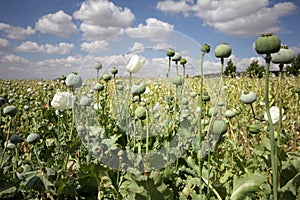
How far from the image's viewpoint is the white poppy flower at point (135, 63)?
4.57 feet

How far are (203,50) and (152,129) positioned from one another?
30.1 inches

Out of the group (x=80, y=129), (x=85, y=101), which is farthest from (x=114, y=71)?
(x=80, y=129)

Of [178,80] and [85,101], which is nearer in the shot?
[178,80]

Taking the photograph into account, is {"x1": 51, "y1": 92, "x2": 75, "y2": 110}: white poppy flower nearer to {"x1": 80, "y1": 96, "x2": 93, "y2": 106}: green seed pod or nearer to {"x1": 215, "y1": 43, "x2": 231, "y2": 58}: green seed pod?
{"x1": 80, "y1": 96, "x2": 93, "y2": 106}: green seed pod

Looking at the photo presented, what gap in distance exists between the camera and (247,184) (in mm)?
966

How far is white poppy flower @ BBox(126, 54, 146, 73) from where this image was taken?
1393 millimetres

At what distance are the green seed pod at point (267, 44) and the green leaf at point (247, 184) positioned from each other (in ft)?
1.55

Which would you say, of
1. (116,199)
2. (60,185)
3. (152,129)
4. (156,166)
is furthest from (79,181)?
(152,129)

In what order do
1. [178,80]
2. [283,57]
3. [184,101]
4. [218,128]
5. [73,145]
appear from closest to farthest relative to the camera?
[283,57] → [218,128] → [73,145] → [178,80] → [184,101]

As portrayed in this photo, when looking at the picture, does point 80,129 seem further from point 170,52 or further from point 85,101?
point 170,52

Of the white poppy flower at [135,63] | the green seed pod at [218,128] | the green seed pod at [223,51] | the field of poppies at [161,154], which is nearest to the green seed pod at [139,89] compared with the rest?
the field of poppies at [161,154]

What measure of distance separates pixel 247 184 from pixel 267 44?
1.76 feet

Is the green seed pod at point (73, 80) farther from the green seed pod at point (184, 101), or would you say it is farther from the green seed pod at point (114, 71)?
the green seed pod at point (184, 101)

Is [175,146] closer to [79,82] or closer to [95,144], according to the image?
[95,144]
